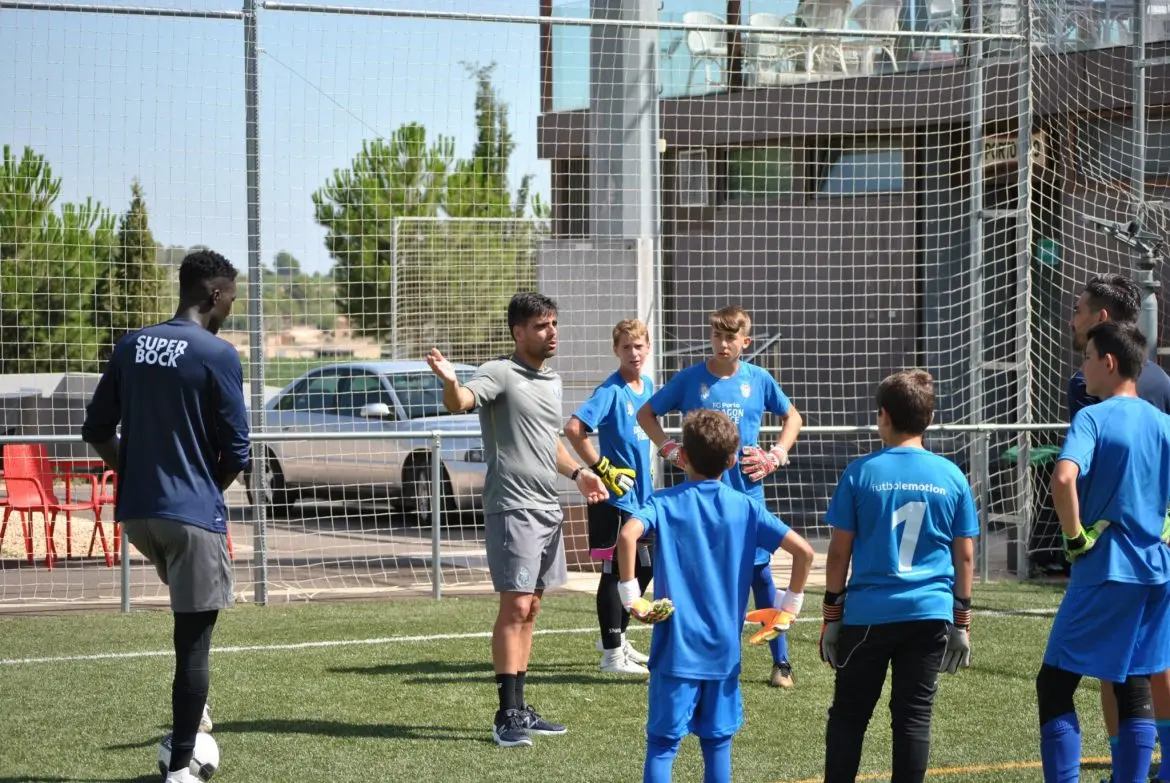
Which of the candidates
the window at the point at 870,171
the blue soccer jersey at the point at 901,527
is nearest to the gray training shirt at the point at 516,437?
the blue soccer jersey at the point at 901,527

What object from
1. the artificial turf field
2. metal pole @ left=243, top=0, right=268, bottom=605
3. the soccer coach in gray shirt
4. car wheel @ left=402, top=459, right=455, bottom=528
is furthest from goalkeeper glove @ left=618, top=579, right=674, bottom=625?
car wheel @ left=402, top=459, right=455, bottom=528

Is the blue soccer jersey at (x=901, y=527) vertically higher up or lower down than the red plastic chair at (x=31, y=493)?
higher up

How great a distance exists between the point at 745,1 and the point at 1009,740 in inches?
357

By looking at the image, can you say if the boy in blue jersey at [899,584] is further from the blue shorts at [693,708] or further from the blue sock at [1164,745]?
the blue sock at [1164,745]

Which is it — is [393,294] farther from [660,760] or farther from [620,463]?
[660,760]

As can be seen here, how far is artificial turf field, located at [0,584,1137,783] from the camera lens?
5305 millimetres

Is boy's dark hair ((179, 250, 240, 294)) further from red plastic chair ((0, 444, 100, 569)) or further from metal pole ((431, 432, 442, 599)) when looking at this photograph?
red plastic chair ((0, 444, 100, 569))

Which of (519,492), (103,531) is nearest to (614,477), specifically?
(519,492)

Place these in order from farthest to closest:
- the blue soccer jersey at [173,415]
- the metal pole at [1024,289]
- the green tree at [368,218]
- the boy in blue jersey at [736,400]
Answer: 1. the green tree at [368,218]
2. the metal pole at [1024,289]
3. the boy in blue jersey at [736,400]
4. the blue soccer jersey at [173,415]

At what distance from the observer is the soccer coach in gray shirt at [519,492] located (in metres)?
5.71

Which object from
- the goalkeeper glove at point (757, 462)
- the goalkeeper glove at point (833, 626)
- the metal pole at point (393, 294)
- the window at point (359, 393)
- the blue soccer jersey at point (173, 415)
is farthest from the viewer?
the metal pole at point (393, 294)

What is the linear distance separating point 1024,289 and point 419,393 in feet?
19.1

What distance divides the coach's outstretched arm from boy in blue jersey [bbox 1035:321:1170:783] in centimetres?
228

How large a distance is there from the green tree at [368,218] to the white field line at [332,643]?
402cm
